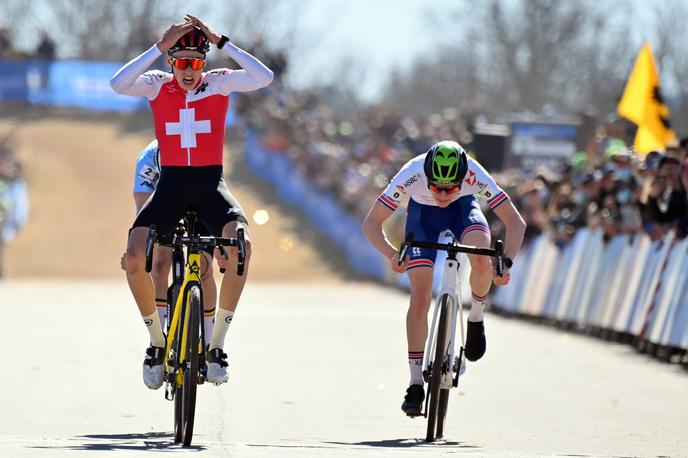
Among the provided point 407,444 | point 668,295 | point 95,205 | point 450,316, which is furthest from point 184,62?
point 95,205

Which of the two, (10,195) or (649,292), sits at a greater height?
(649,292)

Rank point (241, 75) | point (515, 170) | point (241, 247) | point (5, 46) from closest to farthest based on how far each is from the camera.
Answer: point (241, 247) < point (241, 75) < point (515, 170) < point (5, 46)

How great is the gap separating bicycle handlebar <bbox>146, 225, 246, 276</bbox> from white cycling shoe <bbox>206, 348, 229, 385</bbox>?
606 millimetres

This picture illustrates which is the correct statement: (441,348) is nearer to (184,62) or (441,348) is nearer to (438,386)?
(438,386)

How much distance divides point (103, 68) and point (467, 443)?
47984 mm

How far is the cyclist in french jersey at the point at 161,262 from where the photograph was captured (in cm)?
1083

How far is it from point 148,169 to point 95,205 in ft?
127

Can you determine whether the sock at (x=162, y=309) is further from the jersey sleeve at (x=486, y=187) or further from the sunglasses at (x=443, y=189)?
the jersey sleeve at (x=486, y=187)

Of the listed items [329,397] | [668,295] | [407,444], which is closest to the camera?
[407,444]

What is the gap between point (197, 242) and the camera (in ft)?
32.1

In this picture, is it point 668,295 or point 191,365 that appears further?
point 668,295

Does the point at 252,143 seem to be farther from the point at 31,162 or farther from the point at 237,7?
the point at 237,7

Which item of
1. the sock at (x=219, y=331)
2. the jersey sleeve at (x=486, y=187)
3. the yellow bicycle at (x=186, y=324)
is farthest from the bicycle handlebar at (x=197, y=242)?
the jersey sleeve at (x=486, y=187)

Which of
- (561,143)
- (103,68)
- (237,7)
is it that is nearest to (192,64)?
(561,143)
